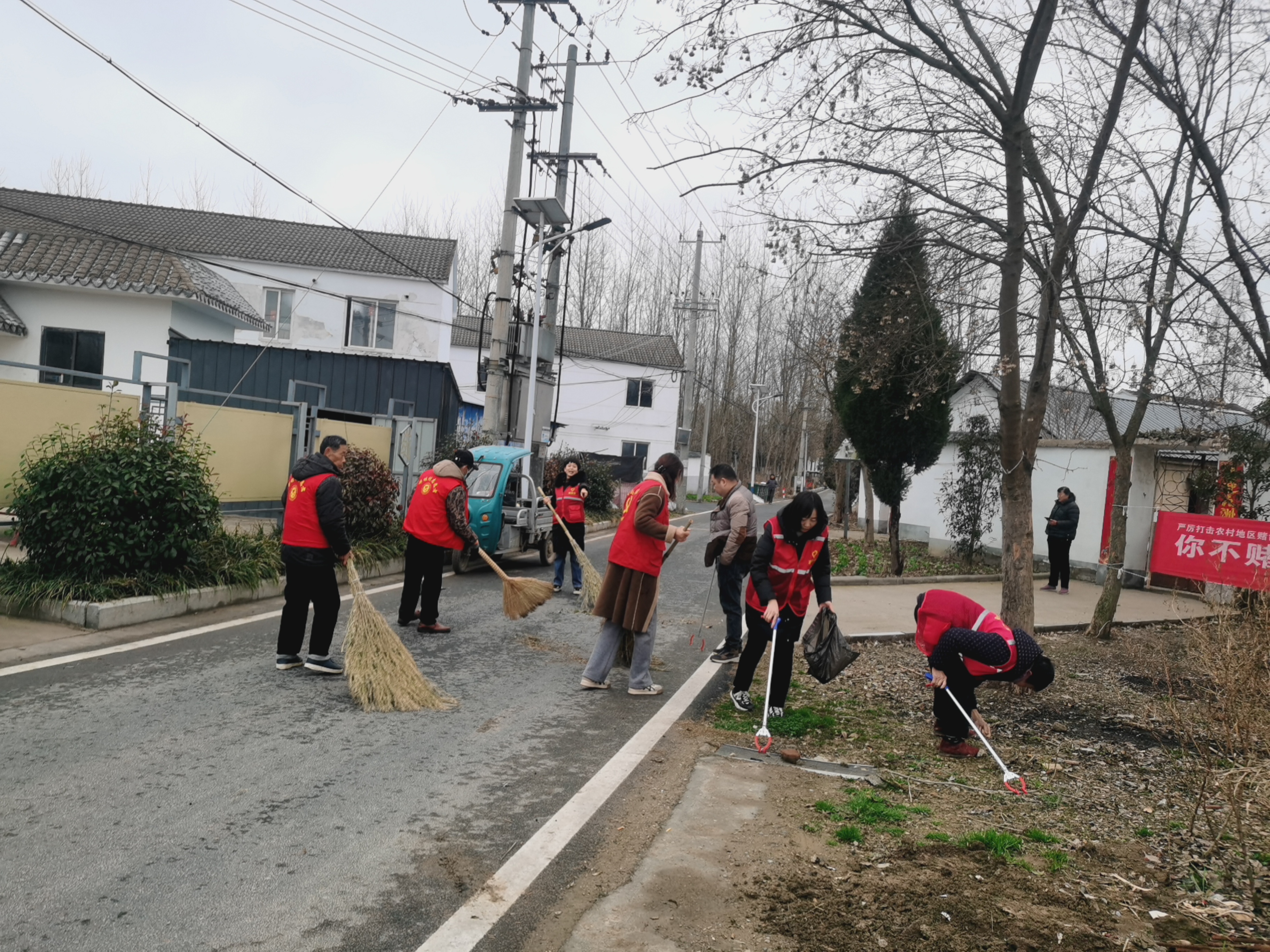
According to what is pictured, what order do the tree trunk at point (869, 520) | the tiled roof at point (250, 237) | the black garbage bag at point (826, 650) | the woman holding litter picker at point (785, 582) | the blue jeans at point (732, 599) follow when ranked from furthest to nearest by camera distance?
1. the tiled roof at point (250, 237)
2. the tree trunk at point (869, 520)
3. the blue jeans at point (732, 599)
4. the woman holding litter picker at point (785, 582)
5. the black garbage bag at point (826, 650)

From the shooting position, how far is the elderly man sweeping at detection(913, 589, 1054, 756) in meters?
6.11

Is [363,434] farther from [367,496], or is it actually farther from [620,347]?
[620,347]

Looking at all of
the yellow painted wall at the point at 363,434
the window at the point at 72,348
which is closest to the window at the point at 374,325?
the window at the point at 72,348

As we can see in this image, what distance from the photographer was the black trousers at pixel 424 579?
9.57 m

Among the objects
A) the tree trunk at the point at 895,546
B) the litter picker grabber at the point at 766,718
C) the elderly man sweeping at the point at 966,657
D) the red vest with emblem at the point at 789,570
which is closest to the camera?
the elderly man sweeping at the point at 966,657

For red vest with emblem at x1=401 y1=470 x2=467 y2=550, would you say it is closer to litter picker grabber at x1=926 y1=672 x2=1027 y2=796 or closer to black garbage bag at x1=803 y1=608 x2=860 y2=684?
black garbage bag at x1=803 y1=608 x2=860 y2=684

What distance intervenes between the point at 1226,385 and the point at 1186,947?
8720mm

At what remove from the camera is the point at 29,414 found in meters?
11.3

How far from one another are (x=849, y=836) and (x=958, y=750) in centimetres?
193

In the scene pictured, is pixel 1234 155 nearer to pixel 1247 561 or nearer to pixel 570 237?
pixel 1247 561

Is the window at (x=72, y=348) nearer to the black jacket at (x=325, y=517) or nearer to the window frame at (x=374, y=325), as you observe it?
the window frame at (x=374, y=325)

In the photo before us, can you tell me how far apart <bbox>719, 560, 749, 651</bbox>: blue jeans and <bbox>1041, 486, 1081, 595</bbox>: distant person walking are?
8978 mm

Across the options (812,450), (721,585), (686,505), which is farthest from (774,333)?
(721,585)

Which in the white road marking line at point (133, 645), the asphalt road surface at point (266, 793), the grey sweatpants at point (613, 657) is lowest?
the white road marking line at point (133, 645)
